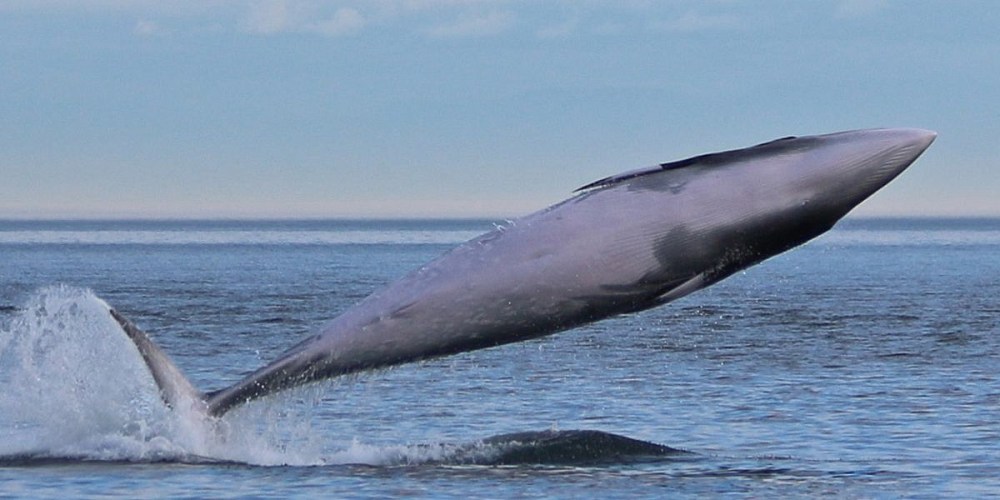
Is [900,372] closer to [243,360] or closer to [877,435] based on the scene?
[877,435]

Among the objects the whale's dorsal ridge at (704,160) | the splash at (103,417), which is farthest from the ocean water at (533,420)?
the whale's dorsal ridge at (704,160)

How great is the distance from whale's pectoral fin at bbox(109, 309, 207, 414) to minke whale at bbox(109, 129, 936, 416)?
229 centimetres

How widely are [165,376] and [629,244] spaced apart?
19.6ft

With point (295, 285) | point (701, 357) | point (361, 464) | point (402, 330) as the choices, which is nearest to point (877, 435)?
point (361, 464)

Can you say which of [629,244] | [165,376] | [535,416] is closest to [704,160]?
[629,244]

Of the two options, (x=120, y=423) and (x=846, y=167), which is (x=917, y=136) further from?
(x=120, y=423)

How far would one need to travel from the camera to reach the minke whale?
19.2m

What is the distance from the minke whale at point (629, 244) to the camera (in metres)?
19.2

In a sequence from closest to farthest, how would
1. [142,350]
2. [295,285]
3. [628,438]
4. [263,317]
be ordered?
1. [142,350]
2. [628,438]
3. [263,317]
4. [295,285]

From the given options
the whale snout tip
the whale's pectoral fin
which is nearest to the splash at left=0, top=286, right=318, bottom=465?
the whale's pectoral fin

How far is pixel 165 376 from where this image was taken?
848 inches

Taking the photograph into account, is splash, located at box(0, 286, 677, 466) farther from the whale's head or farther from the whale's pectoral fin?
the whale's head

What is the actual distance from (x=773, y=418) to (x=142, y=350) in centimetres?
1224

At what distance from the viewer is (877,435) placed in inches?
1092
